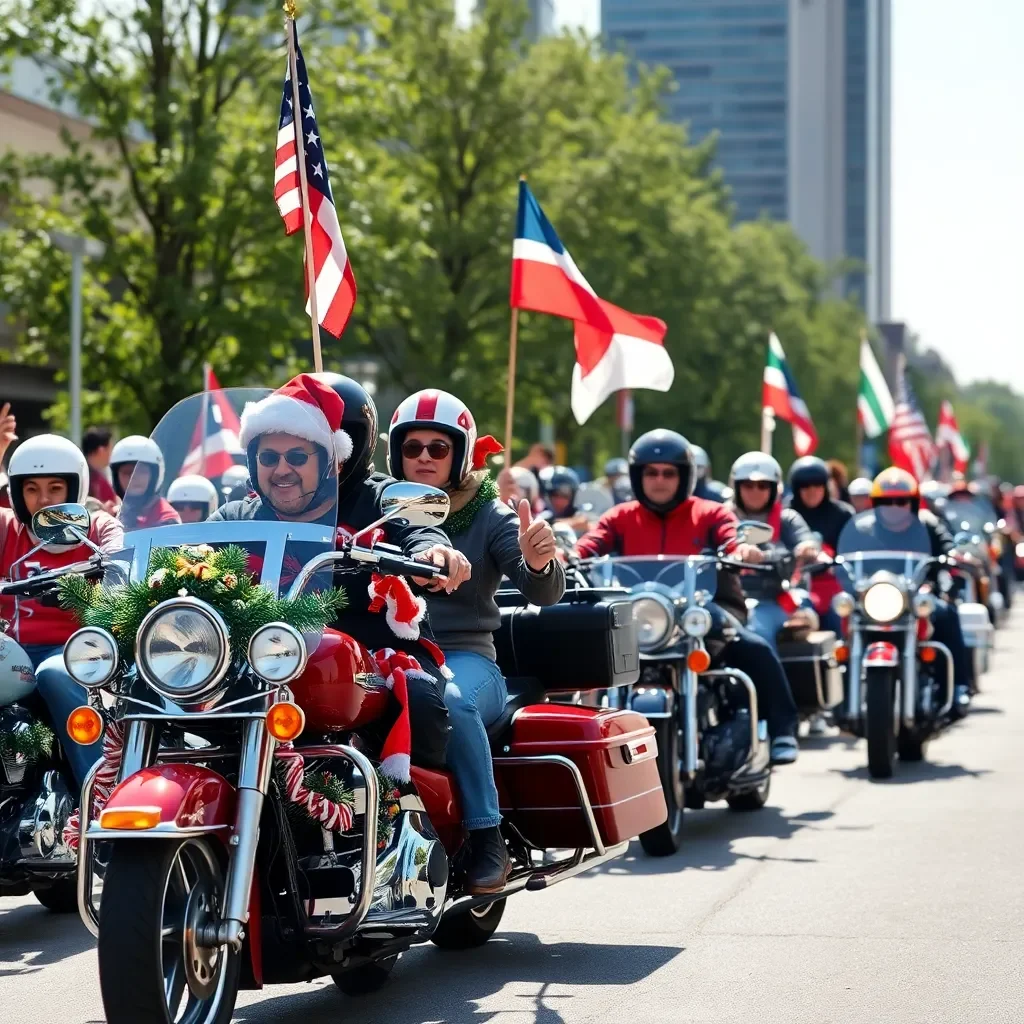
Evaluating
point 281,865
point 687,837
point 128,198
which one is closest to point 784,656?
point 687,837

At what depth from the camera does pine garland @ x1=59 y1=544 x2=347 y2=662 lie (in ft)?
17.3

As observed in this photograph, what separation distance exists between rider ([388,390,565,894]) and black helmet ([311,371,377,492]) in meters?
0.51

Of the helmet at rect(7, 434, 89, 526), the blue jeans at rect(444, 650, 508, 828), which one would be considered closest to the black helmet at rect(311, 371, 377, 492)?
the blue jeans at rect(444, 650, 508, 828)

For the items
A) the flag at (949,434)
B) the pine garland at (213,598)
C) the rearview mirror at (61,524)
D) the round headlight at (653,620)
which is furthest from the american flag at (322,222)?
the flag at (949,434)

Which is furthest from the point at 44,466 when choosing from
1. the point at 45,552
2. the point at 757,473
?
the point at 757,473

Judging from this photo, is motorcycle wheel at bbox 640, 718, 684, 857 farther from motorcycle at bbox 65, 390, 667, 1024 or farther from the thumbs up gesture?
motorcycle at bbox 65, 390, 667, 1024

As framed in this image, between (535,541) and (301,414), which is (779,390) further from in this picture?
(301,414)

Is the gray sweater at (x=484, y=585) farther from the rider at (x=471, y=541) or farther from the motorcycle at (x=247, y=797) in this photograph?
the motorcycle at (x=247, y=797)

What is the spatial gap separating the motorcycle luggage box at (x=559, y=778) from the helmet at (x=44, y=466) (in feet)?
7.76

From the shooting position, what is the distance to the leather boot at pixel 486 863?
645 cm

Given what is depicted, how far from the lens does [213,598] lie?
Result: 5301 mm

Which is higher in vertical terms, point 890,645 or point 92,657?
point 92,657

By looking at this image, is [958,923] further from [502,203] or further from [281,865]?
Answer: [502,203]

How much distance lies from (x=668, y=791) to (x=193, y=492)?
262cm
